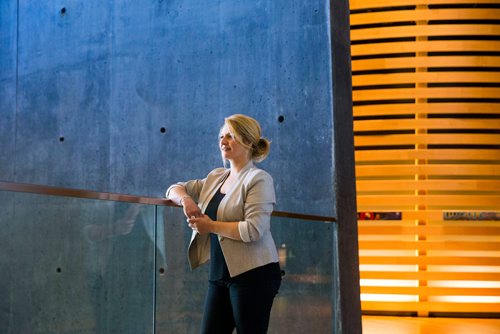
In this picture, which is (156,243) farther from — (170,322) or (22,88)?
(22,88)

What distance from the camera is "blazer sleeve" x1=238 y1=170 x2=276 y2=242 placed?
2.49 m

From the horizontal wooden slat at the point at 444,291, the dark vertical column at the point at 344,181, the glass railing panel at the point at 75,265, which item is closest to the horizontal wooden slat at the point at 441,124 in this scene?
the horizontal wooden slat at the point at 444,291

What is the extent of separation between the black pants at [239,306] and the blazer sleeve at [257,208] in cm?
18

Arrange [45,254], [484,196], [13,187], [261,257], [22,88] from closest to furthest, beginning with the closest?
1. [13,187]
2. [45,254]
3. [261,257]
4. [22,88]
5. [484,196]

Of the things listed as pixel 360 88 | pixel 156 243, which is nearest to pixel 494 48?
pixel 360 88

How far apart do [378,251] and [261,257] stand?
5.44 m

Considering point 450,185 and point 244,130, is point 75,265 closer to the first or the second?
point 244,130

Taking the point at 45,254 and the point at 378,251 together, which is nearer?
the point at 45,254

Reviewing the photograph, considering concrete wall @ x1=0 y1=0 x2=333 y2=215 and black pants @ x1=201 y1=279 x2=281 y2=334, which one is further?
concrete wall @ x1=0 y1=0 x2=333 y2=215

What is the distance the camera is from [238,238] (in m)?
2.49

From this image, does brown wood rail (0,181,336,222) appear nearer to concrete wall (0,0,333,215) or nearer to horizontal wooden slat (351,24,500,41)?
concrete wall (0,0,333,215)

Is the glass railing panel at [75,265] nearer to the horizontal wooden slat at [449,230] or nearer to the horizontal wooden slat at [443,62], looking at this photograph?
the horizontal wooden slat at [449,230]

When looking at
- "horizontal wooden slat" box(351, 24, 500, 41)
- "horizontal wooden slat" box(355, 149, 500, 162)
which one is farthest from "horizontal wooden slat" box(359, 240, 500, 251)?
"horizontal wooden slat" box(351, 24, 500, 41)

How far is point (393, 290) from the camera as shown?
7570mm
